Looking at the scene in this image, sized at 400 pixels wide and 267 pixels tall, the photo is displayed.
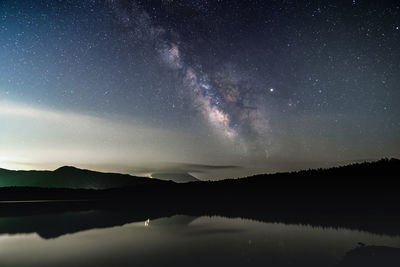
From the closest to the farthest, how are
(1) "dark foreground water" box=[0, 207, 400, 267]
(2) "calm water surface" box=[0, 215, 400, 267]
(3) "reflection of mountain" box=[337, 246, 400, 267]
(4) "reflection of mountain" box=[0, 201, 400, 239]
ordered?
(3) "reflection of mountain" box=[337, 246, 400, 267] → (1) "dark foreground water" box=[0, 207, 400, 267] → (2) "calm water surface" box=[0, 215, 400, 267] → (4) "reflection of mountain" box=[0, 201, 400, 239]

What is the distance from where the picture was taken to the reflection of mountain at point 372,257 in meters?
14.9

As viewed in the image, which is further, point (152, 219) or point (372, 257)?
point (152, 219)

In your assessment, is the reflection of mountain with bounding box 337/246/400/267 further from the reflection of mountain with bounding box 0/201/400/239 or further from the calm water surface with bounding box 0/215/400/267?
the reflection of mountain with bounding box 0/201/400/239

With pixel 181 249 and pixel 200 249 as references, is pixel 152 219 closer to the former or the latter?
pixel 181 249

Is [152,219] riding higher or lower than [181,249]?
higher

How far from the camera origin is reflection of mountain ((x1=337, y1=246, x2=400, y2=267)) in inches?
587

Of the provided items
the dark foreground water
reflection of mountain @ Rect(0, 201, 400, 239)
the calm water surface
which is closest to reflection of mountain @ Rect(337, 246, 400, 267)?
the dark foreground water

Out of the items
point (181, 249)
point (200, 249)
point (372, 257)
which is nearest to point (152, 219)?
point (181, 249)

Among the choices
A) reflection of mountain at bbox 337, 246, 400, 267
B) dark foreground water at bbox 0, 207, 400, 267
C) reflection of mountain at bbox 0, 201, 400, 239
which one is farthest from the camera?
reflection of mountain at bbox 0, 201, 400, 239

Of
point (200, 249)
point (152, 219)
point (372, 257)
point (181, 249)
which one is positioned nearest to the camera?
point (372, 257)

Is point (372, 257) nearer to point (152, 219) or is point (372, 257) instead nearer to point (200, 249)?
point (200, 249)

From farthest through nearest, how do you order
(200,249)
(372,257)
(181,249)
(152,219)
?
(152,219), (181,249), (200,249), (372,257)

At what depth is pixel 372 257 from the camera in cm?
1638

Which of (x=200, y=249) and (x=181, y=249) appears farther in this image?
(x=181, y=249)
